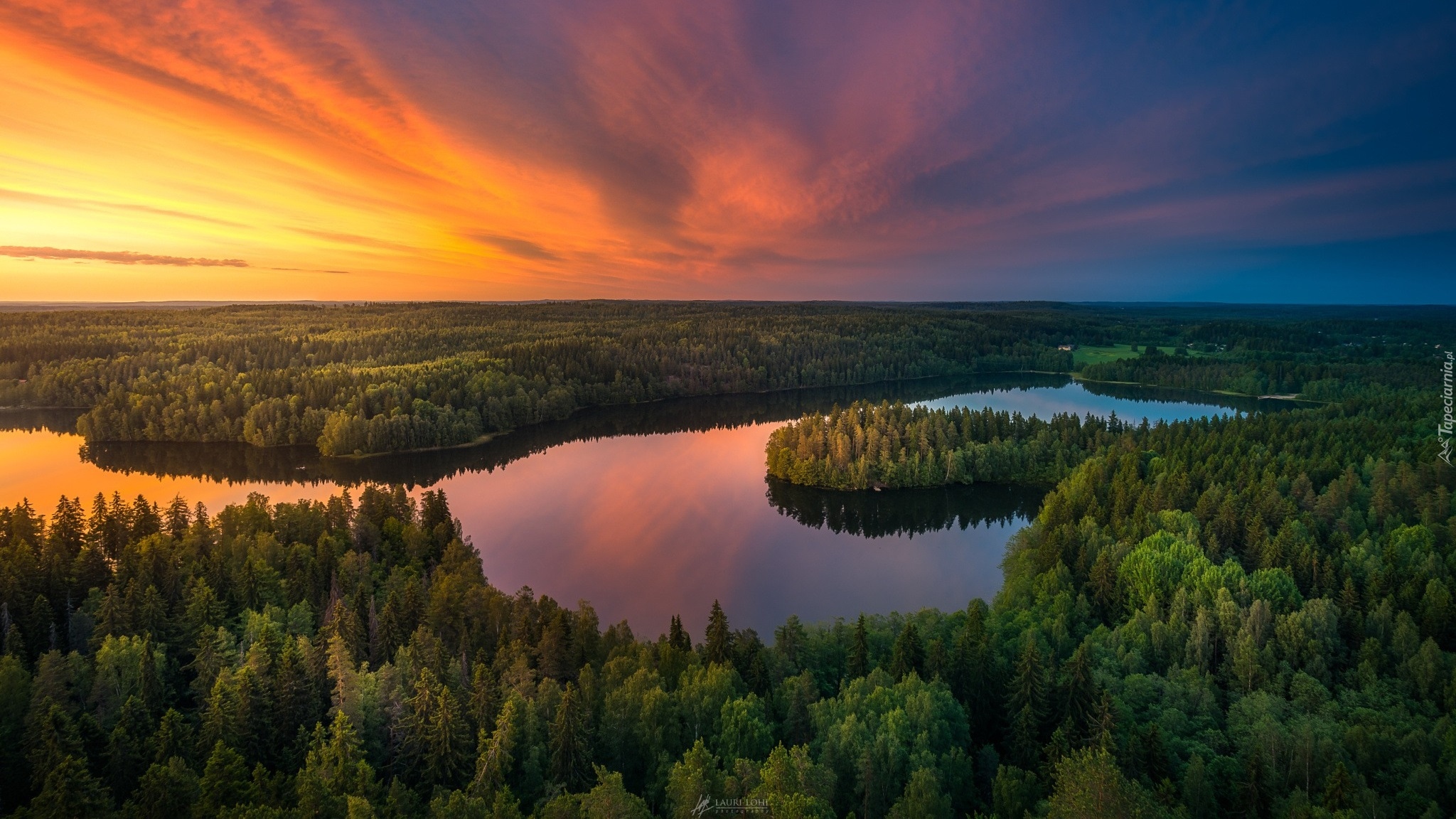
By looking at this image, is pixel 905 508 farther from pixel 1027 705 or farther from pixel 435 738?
pixel 435 738

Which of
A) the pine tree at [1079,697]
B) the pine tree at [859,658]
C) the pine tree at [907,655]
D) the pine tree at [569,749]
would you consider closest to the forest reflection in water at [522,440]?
the pine tree at [569,749]

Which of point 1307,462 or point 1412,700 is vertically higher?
point 1307,462

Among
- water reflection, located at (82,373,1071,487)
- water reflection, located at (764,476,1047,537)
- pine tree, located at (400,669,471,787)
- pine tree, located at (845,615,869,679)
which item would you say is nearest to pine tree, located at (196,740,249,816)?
pine tree, located at (400,669,471,787)

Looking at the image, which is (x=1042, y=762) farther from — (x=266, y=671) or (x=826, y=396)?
(x=826, y=396)

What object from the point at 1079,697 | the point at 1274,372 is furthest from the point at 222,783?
the point at 1274,372

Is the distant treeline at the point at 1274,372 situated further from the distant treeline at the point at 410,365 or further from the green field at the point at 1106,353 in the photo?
the distant treeline at the point at 410,365

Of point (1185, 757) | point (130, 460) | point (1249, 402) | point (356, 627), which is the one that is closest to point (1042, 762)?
point (1185, 757)
